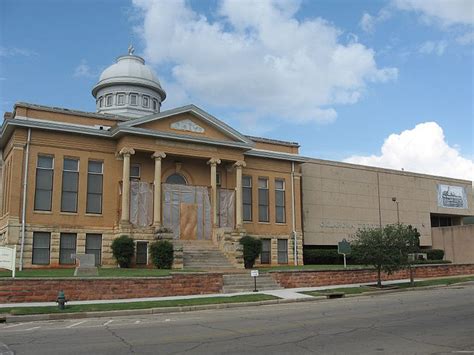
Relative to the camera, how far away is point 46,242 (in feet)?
97.0

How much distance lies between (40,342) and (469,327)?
9.69 meters

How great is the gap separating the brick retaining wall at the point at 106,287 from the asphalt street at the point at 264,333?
4.37 metres

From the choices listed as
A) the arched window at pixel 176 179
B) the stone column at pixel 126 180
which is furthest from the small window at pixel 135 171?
the arched window at pixel 176 179

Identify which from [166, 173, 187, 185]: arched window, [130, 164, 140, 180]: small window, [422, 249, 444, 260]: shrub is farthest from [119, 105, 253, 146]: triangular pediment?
[422, 249, 444, 260]: shrub

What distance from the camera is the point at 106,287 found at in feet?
68.4

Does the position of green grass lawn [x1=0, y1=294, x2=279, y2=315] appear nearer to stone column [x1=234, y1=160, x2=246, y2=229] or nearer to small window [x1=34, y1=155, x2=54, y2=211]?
small window [x1=34, y1=155, x2=54, y2=211]

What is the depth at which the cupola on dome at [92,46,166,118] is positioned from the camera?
43281 millimetres

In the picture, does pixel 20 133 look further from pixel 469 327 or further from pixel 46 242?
pixel 469 327

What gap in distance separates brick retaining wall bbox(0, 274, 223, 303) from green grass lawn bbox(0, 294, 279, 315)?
71.8 inches

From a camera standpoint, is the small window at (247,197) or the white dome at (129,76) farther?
the white dome at (129,76)

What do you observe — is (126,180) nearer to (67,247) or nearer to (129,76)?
(67,247)

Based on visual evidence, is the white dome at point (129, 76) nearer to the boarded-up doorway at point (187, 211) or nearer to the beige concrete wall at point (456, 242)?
the boarded-up doorway at point (187, 211)

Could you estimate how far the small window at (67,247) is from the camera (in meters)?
29.9

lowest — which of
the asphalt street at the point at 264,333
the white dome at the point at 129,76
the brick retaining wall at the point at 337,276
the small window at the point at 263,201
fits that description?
the asphalt street at the point at 264,333
